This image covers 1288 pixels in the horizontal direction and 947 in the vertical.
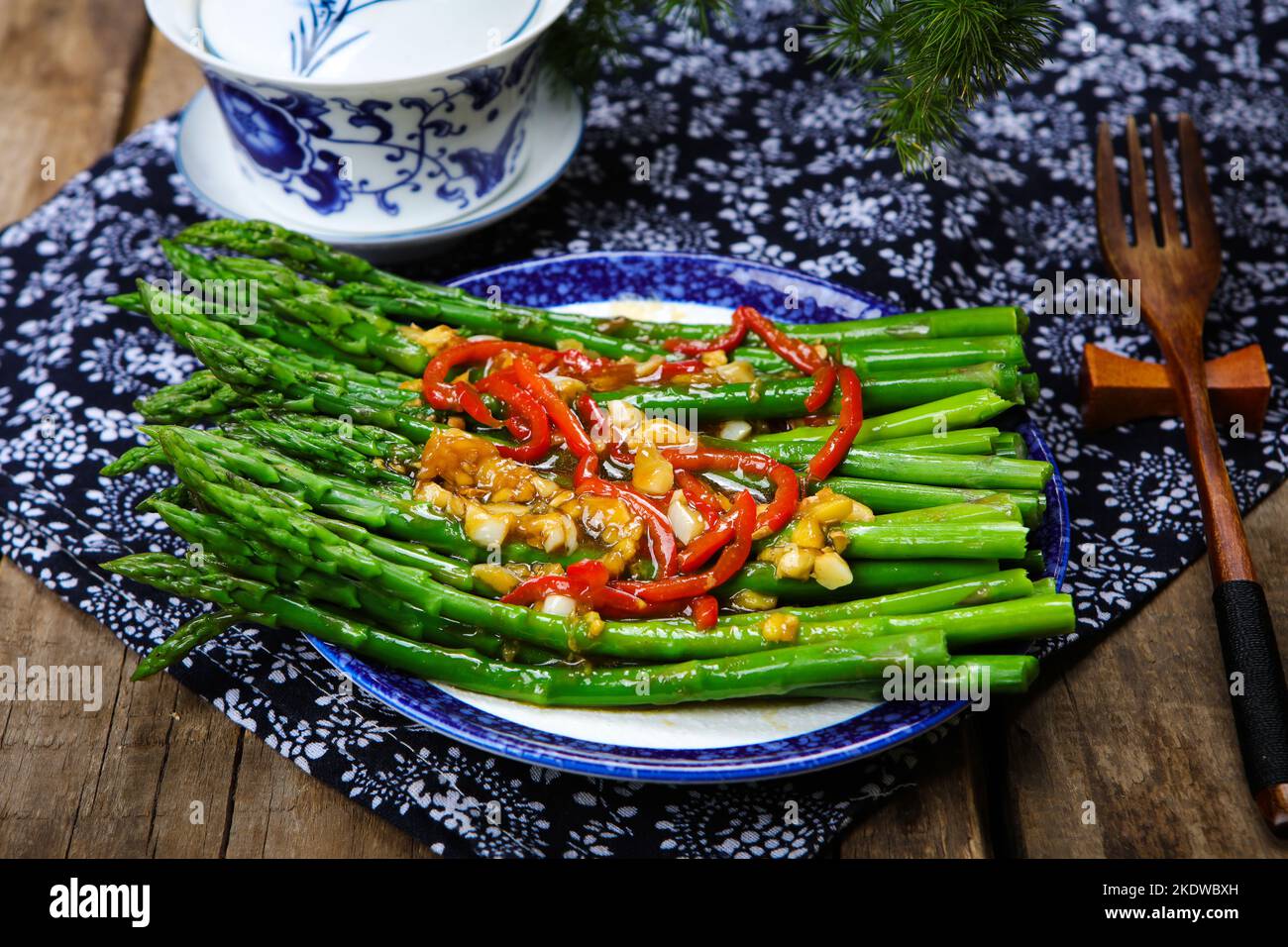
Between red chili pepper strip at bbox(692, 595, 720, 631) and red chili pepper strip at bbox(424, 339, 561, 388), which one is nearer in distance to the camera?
red chili pepper strip at bbox(692, 595, 720, 631)

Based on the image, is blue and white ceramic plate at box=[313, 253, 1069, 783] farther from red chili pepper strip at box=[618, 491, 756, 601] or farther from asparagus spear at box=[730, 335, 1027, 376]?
asparagus spear at box=[730, 335, 1027, 376]

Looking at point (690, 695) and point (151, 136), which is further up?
point (151, 136)

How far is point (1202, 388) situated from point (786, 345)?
4.34 feet

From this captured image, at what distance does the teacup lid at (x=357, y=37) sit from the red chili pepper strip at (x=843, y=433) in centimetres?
162

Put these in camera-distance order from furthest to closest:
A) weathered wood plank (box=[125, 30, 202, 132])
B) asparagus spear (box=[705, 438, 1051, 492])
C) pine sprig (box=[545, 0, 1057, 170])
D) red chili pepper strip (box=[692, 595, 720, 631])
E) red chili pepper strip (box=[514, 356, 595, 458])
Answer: weathered wood plank (box=[125, 30, 202, 132]) → pine sprig (box=[545, 0, 1057, 170]) → red chili pepper strip (box=[514, 356, 595, 458]) → asparagus spear (box=[705, 438, 1051, 492]) → red chili pepper strip (box=[692, 595, 720, 631])

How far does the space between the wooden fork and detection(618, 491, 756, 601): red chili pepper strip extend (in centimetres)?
131

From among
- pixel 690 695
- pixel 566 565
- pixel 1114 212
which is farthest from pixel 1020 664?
pixel 1114 212

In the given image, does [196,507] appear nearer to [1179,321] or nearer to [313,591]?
[313,591]

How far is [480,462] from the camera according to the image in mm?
3230

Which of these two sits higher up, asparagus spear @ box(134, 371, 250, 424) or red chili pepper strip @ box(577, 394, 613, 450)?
asparagus spear @ box(134, 371, 250, 424)

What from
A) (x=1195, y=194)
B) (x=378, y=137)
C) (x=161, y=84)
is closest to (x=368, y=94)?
(x=378, y=137)

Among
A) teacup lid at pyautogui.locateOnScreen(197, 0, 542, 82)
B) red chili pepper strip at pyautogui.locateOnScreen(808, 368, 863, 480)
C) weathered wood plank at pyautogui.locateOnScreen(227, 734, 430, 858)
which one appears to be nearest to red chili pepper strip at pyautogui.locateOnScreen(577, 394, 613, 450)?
red chili pepper strip at pyautogui.locateOnScreen(808, 368, 863, 480)

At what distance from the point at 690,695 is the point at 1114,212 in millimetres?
2517

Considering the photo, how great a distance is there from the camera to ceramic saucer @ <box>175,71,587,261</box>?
4.17 meters
